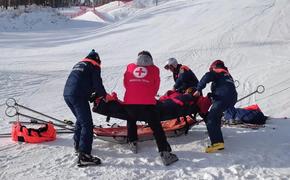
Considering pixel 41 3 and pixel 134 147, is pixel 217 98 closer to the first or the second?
pixel 134 147

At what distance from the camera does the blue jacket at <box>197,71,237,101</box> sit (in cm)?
697

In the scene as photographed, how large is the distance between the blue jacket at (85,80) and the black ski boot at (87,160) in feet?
2.89

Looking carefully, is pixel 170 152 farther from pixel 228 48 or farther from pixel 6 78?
pixel 228 48

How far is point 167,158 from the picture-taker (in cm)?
631

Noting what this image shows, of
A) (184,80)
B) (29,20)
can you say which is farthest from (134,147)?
(29,20)

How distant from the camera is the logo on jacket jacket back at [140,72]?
6.59 metres

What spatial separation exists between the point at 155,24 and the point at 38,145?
20.0 meters

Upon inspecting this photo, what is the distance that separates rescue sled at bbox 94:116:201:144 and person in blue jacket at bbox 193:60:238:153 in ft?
2.29

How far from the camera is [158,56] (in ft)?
58.5

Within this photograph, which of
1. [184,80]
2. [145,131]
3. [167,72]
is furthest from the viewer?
[167,72]

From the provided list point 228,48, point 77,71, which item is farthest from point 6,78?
point 228,48

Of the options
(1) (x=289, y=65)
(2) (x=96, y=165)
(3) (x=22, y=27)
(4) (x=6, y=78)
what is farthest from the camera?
(3) (x=22, y=27)

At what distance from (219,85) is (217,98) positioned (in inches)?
8.6

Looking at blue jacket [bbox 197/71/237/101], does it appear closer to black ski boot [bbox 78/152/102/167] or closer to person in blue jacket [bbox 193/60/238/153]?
person in blue jacket [bbox 193/60/238/153]
